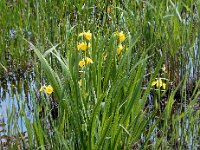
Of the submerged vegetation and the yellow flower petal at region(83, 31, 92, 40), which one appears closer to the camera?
the submerged vegetation

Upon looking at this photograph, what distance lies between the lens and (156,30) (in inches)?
148

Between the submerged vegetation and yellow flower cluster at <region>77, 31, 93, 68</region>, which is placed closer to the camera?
the submerged vegetation

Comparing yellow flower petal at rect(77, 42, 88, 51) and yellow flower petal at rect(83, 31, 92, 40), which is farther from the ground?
yellow flower petal at rect(83, 31, 92, 40)

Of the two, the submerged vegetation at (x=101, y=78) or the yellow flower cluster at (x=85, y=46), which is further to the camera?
the yellow flower cluster at (x=85, y=46)

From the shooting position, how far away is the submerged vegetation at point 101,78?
8.01ft

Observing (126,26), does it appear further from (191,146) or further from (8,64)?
(191,146)

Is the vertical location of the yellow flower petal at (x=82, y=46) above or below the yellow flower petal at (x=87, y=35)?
below

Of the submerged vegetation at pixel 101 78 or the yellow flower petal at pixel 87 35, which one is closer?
the submerged vegetation at pixel 101 78

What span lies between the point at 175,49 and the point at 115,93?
51.3 inches

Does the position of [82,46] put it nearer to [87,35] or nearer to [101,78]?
[87,35]

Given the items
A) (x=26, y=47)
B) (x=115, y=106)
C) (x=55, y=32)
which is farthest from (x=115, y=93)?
(x=26, y=47)

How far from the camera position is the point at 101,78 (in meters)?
2.64

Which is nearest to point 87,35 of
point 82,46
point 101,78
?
point 82,46

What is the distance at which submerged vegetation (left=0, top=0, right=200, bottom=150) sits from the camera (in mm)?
2441
